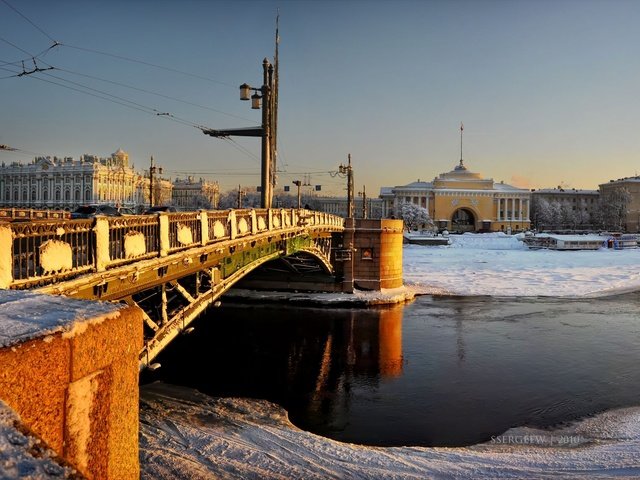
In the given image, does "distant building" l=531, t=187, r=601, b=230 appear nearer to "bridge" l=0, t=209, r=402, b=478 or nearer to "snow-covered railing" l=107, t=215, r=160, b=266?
"bridge" l=0, t=209, r=402, b=478

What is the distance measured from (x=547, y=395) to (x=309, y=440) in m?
7.01

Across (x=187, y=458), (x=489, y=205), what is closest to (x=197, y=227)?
(x=187, y=458)

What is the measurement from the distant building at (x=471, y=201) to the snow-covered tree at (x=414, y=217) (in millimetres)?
6815

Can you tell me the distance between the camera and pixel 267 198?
15.8 m

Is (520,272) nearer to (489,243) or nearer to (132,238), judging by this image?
(489,243)

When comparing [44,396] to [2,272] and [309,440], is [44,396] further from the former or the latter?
[309,440]

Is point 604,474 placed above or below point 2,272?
below

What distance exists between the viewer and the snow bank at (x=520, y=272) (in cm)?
3356

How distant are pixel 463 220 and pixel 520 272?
75.8 metres

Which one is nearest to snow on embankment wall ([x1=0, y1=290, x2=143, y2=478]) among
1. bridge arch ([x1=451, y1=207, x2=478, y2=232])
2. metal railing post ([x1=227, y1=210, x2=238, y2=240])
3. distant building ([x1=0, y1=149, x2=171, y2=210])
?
metal railing post ([x1=227, y1=210, x2=238, y2=240])

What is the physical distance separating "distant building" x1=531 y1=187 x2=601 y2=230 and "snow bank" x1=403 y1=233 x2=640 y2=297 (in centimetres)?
5218

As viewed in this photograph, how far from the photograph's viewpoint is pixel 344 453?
960cm

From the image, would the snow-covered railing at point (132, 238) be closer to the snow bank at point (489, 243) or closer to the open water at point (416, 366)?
the open water at point (416, 366)

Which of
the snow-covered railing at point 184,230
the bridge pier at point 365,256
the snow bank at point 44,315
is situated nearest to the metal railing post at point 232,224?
the snow-covered railing at point 184,230
